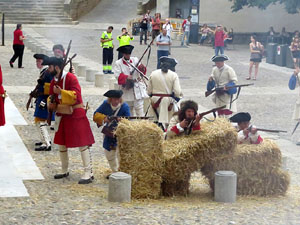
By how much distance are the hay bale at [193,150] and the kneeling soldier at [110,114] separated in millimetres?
948

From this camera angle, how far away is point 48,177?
34.0 feet

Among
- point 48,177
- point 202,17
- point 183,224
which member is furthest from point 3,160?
point 202,17

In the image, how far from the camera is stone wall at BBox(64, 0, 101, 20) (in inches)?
1758

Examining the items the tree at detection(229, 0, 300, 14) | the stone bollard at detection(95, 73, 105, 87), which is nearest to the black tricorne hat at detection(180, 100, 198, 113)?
the stone bollard at detection(95, 73, 105, 87)

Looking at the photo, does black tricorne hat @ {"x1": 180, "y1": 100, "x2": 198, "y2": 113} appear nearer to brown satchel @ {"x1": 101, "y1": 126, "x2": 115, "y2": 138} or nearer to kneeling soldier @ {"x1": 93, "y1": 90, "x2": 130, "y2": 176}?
kneeling soldier @ {"x1": 93, "y1": 90, "x2": 130, "y2": 176}

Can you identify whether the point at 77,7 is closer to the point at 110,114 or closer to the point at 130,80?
the point at 130,80

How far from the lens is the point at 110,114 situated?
10172mm

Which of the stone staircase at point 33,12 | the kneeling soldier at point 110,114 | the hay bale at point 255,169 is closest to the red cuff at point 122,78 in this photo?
the kneeling soldier at point 110,114

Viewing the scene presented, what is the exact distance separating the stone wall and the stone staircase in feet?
1.46

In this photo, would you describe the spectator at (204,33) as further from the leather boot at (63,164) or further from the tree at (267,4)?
the leather boot at (63,164)

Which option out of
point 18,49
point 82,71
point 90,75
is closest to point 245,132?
point 90,75

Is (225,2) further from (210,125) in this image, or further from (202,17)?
(210,125)

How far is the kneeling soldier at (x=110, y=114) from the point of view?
10078 mm

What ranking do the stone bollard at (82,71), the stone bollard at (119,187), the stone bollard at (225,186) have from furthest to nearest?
the stone bollard at (82,71), the stone bollard at (225,186), the stone bollard at (119,187)
